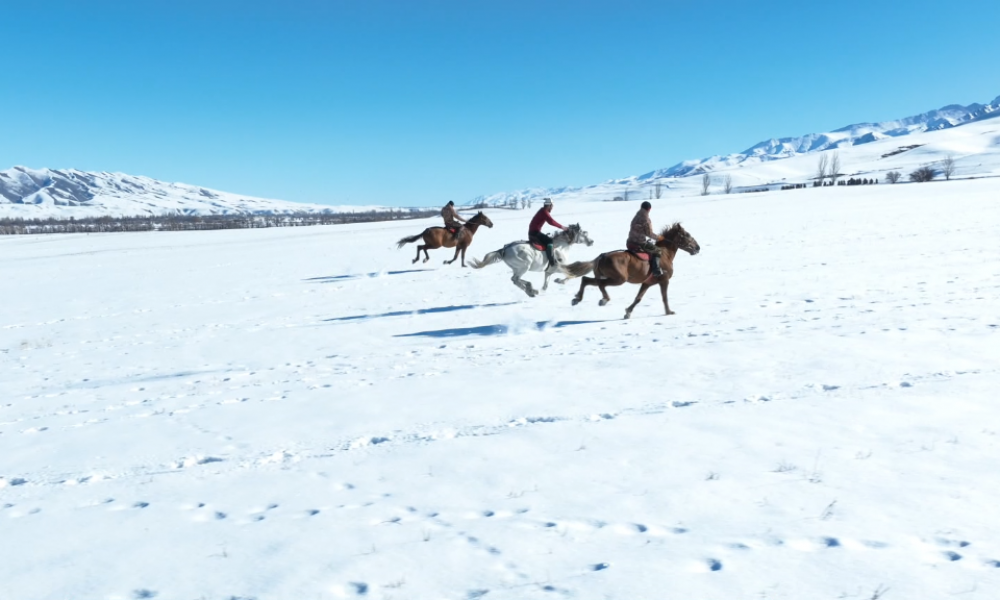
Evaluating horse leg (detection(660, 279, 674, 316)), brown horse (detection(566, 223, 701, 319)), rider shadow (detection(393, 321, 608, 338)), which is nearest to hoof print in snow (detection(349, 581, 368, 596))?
rider shadow (detection(393, 321, 608, 338))

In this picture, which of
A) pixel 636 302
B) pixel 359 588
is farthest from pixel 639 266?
pixel 359 588

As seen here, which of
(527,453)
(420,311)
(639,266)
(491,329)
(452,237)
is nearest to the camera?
(527,453)

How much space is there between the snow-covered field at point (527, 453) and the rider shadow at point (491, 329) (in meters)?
0.08

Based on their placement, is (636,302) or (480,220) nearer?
(636,302)

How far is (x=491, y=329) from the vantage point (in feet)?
39.7

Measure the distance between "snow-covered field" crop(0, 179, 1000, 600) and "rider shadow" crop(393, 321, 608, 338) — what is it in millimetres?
79

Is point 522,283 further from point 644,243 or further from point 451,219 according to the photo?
point 451,219

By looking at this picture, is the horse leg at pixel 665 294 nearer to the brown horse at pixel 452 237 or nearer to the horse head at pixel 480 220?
the horse head at pixel 480 220

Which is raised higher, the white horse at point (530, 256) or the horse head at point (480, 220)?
the horse head at point (480, 220)

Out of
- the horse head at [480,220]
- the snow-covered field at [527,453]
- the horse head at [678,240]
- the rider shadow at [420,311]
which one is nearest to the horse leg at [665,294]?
the snow-covered field at [527,453]

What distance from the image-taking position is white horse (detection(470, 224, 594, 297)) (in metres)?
14.6

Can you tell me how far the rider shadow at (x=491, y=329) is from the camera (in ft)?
38.8

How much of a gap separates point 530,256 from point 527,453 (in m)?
9.18

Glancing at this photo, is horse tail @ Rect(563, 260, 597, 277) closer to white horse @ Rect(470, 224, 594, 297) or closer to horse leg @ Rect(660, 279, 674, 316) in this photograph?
white horse @ Rect(470, 224, 594, 297)
